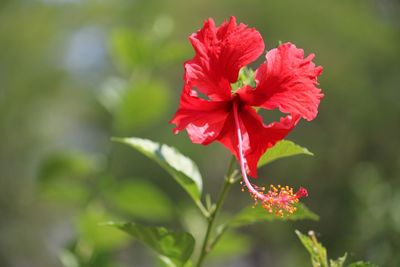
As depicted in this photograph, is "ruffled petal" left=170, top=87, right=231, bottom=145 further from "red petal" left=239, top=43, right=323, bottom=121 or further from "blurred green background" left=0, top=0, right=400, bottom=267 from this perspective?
"blurred green background" left=0, top=0, right=400, bottom=267

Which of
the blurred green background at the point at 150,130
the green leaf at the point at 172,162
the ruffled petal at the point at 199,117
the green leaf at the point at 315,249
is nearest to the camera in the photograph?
the green leaf at the point at 315,249

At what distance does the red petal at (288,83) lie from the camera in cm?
103

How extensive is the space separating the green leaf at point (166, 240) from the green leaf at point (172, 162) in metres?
0.11

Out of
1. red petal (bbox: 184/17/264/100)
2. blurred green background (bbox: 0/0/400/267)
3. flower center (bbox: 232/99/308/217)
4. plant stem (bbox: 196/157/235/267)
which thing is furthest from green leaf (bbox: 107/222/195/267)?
blurred green background (bbox: 0/0/400/267)

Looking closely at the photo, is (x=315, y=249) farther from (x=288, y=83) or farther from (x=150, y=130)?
(x=150, y=130)

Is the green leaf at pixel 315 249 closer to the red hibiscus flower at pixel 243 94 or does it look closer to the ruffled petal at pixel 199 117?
the red hibiscus flower at pixel 243 94

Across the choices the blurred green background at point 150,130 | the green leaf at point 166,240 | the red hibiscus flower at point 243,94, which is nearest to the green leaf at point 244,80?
the red hibiscus flower at point 243,94

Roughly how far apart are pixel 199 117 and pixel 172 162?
147mm

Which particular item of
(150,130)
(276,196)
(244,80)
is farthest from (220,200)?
(150,130)

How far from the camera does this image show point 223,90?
109cm

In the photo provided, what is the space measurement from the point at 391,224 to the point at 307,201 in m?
2.04

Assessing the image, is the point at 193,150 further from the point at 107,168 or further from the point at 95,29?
the point at 107,168

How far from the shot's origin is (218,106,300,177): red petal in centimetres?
107

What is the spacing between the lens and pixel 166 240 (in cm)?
113
